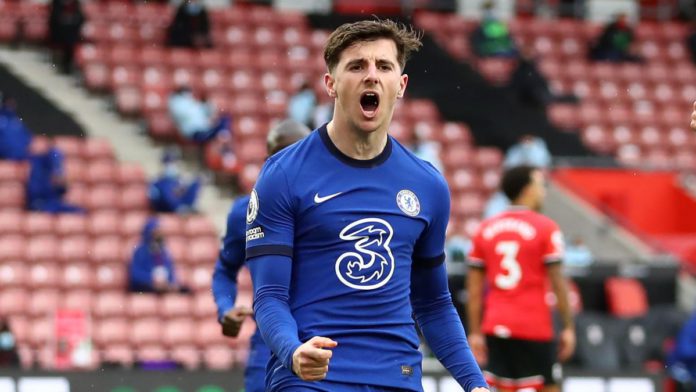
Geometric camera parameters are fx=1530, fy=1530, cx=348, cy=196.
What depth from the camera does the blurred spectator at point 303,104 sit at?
1888 centimetres

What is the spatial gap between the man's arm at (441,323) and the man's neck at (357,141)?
0.44 meters

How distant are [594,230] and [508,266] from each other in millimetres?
9543

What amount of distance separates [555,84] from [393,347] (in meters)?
18.7

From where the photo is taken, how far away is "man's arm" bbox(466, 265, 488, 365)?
396 inches

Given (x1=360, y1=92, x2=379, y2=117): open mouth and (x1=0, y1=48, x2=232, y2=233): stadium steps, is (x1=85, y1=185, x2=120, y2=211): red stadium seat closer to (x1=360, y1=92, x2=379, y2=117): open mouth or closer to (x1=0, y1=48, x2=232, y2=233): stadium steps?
(x1=0, y1=48, x2=232, y2=233): stadium steps

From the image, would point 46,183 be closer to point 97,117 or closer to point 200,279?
point 200,279

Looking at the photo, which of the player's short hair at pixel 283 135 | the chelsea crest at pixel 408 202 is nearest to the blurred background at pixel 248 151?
the player's short hair at pixel 283 135

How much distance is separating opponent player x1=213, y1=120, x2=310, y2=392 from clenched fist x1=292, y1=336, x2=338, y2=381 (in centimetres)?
224

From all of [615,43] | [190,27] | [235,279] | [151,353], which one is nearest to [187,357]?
[151,353]

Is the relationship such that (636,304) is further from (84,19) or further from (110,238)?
(84,19)

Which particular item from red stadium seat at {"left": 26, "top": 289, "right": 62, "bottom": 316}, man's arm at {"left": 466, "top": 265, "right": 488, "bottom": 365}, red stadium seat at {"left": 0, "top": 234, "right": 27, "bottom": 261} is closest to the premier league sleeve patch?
man's arm at {"left": 466, "top": 265, "right": 488, "bottom": 365}

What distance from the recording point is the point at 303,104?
19016 millimetres

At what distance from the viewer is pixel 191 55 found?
20.9 m

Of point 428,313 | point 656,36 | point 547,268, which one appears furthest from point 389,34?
point 656,36
